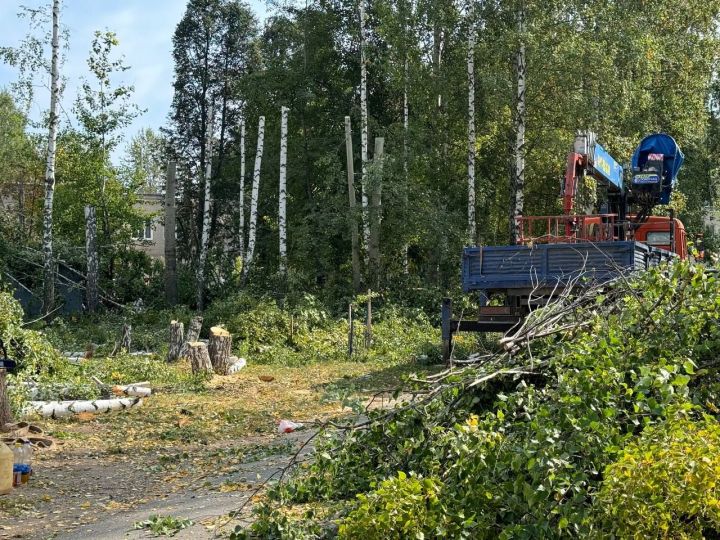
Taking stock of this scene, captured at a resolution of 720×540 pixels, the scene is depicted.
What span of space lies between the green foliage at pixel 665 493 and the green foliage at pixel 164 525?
313 centimetres

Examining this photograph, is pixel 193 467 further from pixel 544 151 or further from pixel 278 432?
pixel 544 151

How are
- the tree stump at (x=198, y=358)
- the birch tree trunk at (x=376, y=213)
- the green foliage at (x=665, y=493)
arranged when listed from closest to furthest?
the green foliage at (x=665, y=493) → the tree stump at (x=198, y=358) → the birch tree trunk at (x=376, y=213)

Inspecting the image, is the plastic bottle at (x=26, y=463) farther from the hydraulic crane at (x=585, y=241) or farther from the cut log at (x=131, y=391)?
the hydraulic crane at (x=585, y=241)

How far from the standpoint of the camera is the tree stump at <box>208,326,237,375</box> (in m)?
15.5

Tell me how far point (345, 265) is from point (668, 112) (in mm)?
11462

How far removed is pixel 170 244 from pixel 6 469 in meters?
20.0

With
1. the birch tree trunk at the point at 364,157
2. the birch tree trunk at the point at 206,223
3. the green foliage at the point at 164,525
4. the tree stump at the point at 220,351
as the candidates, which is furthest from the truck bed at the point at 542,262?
the birch tree trunk at the point at 206,223

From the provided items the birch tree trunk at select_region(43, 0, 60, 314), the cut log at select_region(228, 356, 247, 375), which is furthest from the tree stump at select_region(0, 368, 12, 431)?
the birch tree trunk at select_region(43, 0, 60, 314)

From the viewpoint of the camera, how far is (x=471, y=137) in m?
25.1

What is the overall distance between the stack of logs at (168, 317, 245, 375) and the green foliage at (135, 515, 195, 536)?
8.49 m

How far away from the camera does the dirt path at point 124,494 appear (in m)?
6.48

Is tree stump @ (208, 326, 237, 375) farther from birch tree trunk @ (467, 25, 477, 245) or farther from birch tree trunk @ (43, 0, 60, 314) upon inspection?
birch tree trunk @ (467, 25, 477, 245)

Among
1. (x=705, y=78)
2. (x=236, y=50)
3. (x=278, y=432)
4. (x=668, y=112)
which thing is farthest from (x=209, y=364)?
(x=236, y=50)

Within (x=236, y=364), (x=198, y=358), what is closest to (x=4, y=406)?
(x=198, y=358)
